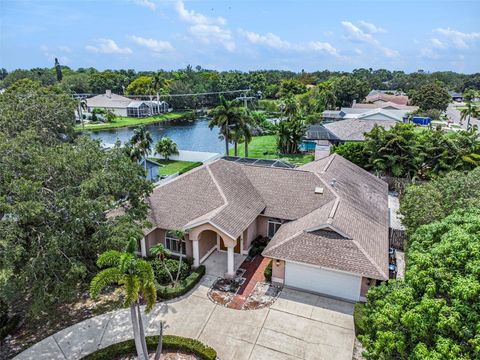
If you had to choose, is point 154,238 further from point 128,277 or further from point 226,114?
point 226,114

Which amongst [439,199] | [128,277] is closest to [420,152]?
[439,199]

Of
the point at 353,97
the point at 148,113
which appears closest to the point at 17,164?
the point at 148,113

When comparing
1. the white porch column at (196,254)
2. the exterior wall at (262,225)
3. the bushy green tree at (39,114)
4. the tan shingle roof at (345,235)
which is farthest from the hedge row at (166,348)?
the bushy green tree at (39,114)

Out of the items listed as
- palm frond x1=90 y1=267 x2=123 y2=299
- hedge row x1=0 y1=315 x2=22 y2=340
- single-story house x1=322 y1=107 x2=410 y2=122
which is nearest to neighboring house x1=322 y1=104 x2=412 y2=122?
single-story house x1=322 y1=107 x2=410 y2=122

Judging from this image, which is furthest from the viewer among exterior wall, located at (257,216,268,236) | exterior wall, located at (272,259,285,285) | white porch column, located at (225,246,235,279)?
exterior wall, located at (257,216,268,236)

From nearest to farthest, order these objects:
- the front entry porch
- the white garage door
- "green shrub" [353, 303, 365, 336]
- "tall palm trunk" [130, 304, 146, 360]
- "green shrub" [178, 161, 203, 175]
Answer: "tall palm trunk" [130, 304, 146, 360], "green shrub" [353, 303, 365, 336], the white garage door, the front entry porch, "green shrub" [178, 161, 203, 175]

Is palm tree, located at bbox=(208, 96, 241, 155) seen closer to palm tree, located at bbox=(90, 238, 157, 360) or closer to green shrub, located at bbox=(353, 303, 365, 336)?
green shrub, located at bbox=(353, 303, 365, 336)
